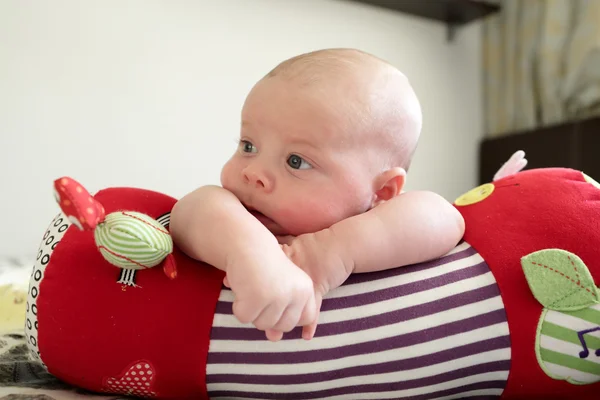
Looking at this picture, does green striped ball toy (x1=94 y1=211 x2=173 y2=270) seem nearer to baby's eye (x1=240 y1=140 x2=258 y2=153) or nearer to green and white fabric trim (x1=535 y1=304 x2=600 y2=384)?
baby's eye (x1=240 y1=140 x2=258 y2=153)

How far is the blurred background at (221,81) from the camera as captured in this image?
1.73 m

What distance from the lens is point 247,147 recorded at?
2.26 ft

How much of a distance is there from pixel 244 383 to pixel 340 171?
0.25 metres

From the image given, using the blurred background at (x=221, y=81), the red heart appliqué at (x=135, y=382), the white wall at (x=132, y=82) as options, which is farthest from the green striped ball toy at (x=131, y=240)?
the white wall at (x=132, y=82)

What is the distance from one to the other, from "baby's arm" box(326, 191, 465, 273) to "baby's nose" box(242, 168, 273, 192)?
91 millimetres

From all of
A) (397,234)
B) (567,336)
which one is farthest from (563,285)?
(397,234)

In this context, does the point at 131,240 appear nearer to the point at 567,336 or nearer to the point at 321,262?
the point at 321,262

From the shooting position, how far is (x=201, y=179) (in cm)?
195

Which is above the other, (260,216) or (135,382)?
(260,216)

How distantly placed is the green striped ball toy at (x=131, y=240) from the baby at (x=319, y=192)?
0.04 meters

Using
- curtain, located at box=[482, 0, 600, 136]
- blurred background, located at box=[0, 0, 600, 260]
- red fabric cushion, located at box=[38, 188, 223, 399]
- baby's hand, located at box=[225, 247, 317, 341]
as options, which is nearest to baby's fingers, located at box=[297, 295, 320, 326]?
baby's hand, located at box=[225, 247, 317, 341]

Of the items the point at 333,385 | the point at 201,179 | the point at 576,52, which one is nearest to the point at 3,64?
the point at 201,179

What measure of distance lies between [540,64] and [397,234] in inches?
72.1

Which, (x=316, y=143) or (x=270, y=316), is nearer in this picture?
(x=270, y=316)
